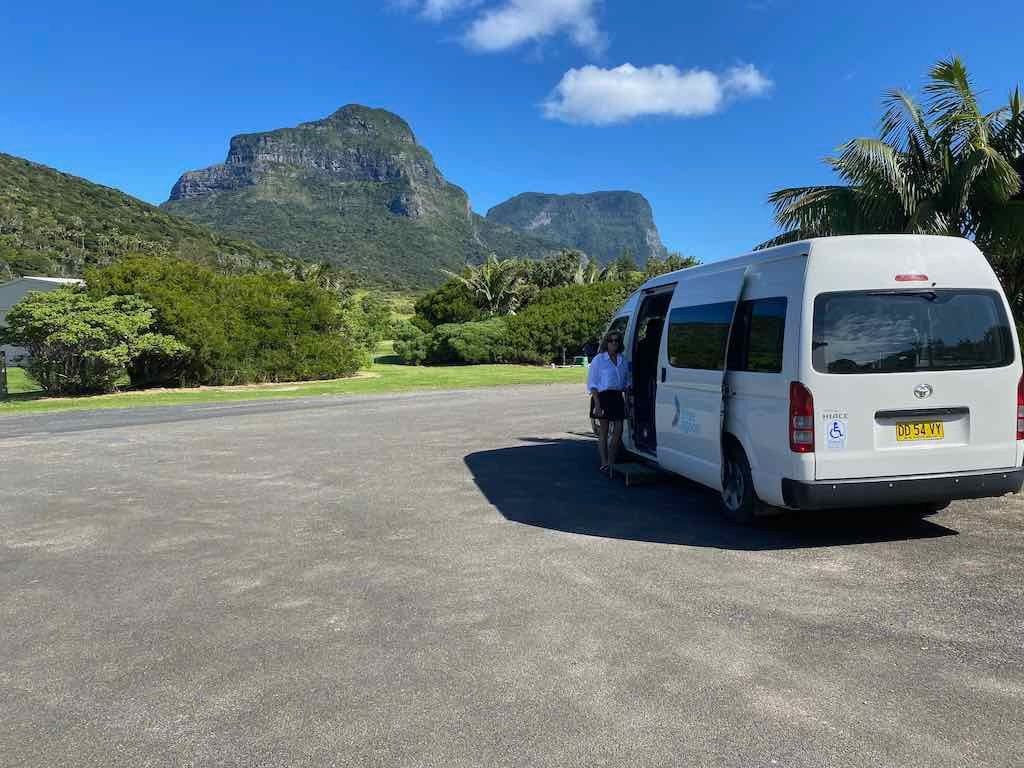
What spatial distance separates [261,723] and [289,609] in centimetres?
150

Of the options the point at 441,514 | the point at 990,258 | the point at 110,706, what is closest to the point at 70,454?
the point at 441,514

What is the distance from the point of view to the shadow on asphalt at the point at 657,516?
6.21 m

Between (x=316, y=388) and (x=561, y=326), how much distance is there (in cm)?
1548

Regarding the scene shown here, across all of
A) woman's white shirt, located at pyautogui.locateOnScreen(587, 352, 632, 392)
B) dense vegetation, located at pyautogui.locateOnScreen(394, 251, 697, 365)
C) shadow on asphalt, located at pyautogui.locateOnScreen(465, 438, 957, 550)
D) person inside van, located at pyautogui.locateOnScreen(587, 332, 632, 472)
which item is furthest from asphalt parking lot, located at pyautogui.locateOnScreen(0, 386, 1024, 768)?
dense vegetation, located at pyautogui.locateOnScreen(394, 251, 697, 365)

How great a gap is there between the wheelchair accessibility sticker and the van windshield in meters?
0.37

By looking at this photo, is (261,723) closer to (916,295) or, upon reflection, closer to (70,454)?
(916,295)

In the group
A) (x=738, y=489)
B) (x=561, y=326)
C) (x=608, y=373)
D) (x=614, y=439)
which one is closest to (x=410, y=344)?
(x=561, y=326)

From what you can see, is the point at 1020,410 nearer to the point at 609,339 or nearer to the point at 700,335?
the point at 700,335

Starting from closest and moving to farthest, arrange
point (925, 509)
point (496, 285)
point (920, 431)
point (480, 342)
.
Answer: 1. point (920, 431)
2. point (925, 509)
3. point (480, 342)
4. point (496, 285)

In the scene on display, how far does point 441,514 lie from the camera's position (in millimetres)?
7387

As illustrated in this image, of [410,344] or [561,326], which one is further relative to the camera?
[410,344]

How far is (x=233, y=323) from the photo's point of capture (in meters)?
26.4

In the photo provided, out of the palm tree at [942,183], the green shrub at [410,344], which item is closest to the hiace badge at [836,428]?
the palm tree at [942,183]

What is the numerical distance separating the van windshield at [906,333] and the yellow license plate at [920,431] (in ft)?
1.33
